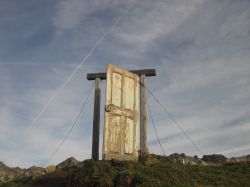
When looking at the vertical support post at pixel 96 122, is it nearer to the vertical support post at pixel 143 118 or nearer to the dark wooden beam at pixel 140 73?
the dark wooden beam at pixel 140 73

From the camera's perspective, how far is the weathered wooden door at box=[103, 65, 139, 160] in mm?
13984

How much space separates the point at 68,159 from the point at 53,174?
1104 cm

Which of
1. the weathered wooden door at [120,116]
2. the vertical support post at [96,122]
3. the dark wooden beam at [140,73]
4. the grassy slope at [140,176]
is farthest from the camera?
the dark wooden beam at [140,73]

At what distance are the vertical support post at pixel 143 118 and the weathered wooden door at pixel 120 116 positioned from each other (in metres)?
0.27

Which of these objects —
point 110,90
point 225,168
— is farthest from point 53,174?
point 225,168

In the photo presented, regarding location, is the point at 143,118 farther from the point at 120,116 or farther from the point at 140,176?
the point at 140,176

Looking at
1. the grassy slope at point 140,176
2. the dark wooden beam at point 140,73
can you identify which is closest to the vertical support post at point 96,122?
the dark wooden beam at point 140,73

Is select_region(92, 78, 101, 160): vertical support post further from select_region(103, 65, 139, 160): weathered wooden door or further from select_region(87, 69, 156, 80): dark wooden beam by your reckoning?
select_region(103, 65, 139, 160): weathered wooden door

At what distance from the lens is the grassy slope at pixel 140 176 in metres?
10.9

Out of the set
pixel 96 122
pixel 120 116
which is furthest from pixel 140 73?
Result: pixel 96 122

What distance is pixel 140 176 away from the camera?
35.8ft

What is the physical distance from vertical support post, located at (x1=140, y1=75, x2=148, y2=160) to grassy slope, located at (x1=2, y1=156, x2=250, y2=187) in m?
1.18

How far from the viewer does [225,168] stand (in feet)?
46.8

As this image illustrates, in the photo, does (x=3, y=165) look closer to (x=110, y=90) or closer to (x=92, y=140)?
(x=92, y=140)
